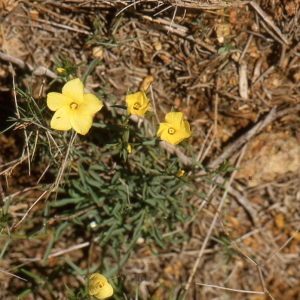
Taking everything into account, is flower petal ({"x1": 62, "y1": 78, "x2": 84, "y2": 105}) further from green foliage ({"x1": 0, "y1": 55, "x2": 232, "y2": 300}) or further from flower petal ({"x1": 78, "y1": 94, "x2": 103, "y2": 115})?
green foliage ({"x1": 0, "y1": 55, "x2": 232, "y2": 300})

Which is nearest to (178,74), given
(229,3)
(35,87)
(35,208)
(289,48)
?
(229,3)

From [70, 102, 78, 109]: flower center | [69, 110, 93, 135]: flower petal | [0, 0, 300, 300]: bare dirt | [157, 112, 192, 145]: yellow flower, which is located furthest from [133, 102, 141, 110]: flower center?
[0, 0, 300, 300]: bare dirt

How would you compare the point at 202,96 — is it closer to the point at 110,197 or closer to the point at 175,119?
the point at 175,119

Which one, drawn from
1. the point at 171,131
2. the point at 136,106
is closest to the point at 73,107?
the point at 136,106

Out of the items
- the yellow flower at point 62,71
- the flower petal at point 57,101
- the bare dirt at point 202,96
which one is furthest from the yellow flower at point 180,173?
the yellow flower at point 62,71

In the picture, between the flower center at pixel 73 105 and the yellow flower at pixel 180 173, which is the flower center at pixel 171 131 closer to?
the yellow flower at pixel 180 173

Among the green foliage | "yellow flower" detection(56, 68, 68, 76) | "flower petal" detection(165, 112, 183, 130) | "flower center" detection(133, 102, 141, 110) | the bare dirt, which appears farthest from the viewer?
the bare dirt

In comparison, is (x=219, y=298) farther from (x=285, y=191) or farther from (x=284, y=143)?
(x=284, y=143)
